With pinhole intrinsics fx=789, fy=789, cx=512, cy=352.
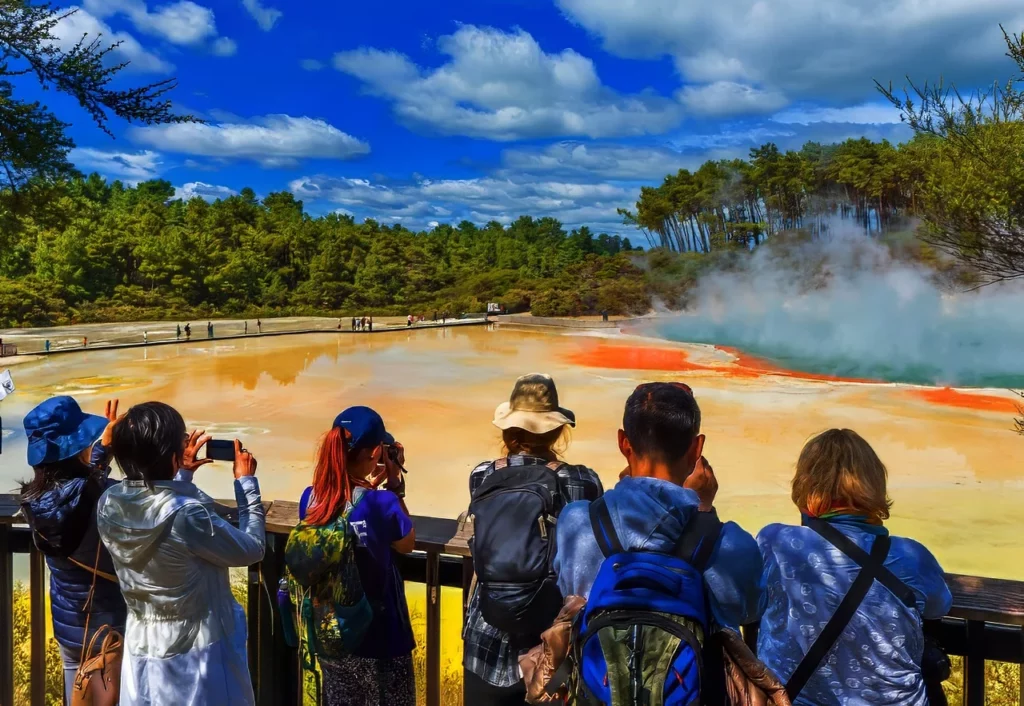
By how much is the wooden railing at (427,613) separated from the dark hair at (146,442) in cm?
33

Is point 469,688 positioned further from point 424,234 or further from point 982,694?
point 424,234

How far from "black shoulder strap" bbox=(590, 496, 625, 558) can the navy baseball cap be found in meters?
0.66

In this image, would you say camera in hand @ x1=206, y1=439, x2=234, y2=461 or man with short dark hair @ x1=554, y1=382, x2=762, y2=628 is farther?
camera in hand @ x1=206, y1=439, x2=234, y2=461

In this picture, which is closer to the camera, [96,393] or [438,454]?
[438,454]

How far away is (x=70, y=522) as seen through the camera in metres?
1.99

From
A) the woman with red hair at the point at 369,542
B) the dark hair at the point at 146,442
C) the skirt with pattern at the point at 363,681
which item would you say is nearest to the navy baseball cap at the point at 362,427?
the woman with red hair at the point at 369,542

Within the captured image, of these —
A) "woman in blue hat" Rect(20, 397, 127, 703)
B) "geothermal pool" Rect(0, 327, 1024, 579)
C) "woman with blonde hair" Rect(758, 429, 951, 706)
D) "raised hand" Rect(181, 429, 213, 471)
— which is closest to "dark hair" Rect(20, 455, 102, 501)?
"woman in blue hat" Rect(20, 397, 127, 703)

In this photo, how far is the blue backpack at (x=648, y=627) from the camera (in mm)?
1260

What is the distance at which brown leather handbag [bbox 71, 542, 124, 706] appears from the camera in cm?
200

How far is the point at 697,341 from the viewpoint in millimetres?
38594

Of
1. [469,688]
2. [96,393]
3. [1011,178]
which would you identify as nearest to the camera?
[469,688]

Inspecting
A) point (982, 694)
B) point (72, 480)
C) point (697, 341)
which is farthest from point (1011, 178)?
point (697, 341)

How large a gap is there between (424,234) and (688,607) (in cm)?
6745

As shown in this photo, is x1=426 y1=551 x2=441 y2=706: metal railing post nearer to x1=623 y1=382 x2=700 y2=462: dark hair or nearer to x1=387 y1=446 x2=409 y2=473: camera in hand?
x1=387 y1=446 x2=409 y2=473: camera in hand
